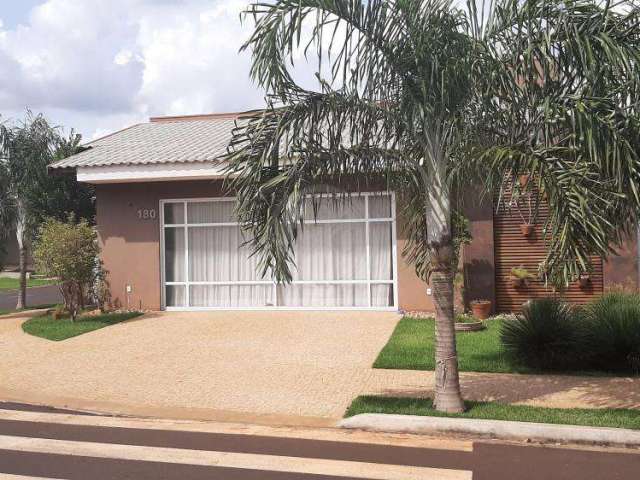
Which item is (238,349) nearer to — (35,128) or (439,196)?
(439,196)

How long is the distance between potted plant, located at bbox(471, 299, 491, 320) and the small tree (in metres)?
8.12

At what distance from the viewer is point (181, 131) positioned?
64.2 ft

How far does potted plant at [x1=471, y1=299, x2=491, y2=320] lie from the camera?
44.0ft

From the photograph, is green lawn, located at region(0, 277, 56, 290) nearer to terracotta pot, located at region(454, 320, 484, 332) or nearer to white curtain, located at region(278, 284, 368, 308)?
white curtain, located at region(278, 284, 368, 308)

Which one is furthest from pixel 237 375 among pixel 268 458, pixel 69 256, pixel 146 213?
pixel 146 213

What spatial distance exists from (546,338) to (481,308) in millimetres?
4016

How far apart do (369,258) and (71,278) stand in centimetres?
640

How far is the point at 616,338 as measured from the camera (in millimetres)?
9258

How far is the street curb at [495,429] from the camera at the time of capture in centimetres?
636

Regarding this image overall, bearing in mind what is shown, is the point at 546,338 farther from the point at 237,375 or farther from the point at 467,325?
the point at 237,375

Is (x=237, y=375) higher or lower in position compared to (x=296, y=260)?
lower

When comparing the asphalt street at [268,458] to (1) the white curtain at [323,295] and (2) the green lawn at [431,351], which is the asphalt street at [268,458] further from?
(1) the white curtain at [323,295]

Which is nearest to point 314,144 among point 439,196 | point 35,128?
point 439,196

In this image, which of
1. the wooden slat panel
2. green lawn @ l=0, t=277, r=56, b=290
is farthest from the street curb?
green lawn @ l=0, t=277, r=56, b=290
